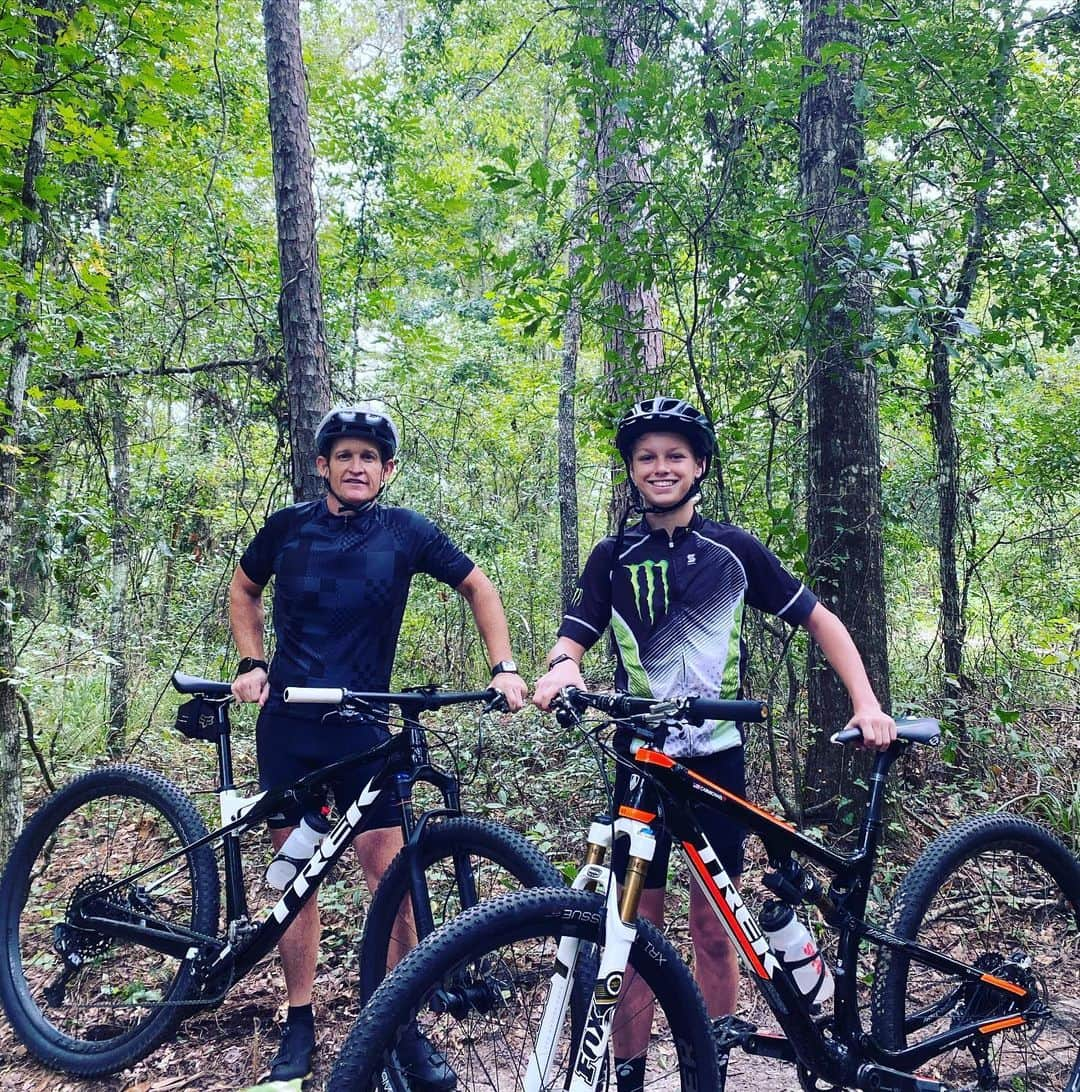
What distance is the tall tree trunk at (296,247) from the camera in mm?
4348

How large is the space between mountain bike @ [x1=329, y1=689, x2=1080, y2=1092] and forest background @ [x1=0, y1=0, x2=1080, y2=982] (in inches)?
51.7

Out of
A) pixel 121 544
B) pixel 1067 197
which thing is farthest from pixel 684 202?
pixel 121 544

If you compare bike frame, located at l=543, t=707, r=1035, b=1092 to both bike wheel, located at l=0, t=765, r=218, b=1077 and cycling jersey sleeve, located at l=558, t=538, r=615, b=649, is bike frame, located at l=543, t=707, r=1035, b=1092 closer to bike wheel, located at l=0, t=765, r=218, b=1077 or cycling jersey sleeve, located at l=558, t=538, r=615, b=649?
cycling jersey sleeve, located at l=558, t=538, r=615, b=649

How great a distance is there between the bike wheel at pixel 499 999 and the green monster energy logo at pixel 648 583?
3.19 feet

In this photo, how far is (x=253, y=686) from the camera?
291 cm

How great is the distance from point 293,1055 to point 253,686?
1.39 m

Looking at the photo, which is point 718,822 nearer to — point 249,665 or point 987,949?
point 987,949

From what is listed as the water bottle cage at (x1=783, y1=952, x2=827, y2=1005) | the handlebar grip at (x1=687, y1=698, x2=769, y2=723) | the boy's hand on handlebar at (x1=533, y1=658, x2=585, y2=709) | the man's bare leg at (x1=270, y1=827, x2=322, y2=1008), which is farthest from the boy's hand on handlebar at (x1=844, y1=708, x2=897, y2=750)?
the man's bare leg at (x1=270, y1=827, x2=322, y2=1008)

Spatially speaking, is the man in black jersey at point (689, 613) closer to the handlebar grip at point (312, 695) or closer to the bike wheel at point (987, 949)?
the bike wheel at point (987, 949)

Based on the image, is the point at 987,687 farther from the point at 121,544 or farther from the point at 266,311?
the point at 121,544

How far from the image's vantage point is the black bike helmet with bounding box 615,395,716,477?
2.65 metres

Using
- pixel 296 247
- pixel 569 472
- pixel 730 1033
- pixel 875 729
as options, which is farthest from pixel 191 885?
pixel 569 472

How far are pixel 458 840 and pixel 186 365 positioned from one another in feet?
17.9

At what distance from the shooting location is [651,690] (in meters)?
2.61
